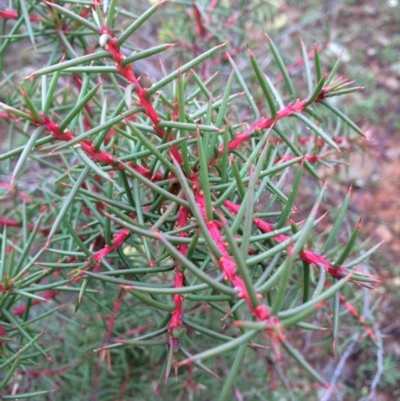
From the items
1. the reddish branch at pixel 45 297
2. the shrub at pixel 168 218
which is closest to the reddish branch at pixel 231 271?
the shrub at pixel 168 218

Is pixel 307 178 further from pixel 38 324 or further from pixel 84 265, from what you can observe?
pixel 84 265

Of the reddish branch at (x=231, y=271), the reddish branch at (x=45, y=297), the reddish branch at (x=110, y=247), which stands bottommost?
the reddish branch at (x=45, y=297)

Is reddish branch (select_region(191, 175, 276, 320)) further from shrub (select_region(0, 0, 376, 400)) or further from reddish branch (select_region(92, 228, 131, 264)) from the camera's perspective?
reddish branch (select_region(92, 228, 131, 264))

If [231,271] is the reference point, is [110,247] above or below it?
below

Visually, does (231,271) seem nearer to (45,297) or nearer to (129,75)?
(129,75)

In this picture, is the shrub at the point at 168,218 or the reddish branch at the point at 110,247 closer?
the shrub at the point at 168,218

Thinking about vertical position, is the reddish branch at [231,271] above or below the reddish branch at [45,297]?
above

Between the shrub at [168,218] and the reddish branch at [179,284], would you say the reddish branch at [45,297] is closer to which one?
the shrub at [168,218]

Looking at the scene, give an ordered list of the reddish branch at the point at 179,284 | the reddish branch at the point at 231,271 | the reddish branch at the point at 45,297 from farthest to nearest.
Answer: the reddish branch at the point at 45,297
the reddish branch at the point at 179,284
the reddish branch at the point at 231,271

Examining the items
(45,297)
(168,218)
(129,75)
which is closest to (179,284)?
(168,218)

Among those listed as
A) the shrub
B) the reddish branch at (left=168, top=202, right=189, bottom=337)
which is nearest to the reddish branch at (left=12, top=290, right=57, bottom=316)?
the shrub

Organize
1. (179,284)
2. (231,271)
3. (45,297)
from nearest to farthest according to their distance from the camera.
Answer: (231,271)
(179,284)
(45,297)

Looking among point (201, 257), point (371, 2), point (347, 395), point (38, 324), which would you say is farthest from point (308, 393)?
point (371, 2)
